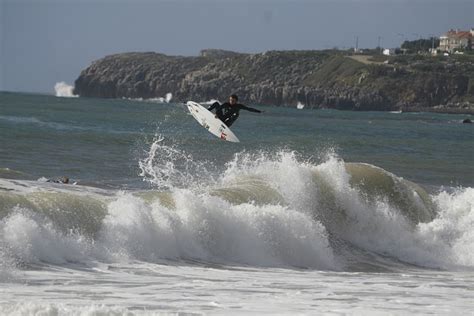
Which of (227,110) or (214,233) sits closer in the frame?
(214,233)

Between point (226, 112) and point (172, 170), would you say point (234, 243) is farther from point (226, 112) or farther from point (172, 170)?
point (172, 170)

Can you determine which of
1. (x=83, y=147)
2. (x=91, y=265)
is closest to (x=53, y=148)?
(x=83, y=147)

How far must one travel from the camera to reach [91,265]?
1650 cm

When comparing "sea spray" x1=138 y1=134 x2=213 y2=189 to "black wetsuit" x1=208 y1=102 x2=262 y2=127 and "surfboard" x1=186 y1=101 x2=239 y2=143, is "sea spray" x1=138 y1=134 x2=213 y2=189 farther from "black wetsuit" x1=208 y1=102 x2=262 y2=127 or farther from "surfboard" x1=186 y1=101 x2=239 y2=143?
"black wetsuit" x1=208 y1=102 x2=262 y2=127

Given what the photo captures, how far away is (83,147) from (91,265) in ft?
81.0

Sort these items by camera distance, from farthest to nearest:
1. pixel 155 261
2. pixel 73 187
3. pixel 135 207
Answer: pixel 73 187, pixel 135 207, pixel 155 261

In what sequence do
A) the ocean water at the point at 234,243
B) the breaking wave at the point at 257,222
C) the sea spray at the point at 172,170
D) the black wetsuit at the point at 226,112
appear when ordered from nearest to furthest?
the ocean water at the point at 234,243 < the breaking wave at the point at 257,222 < the black wetsuit at the point at 226,112 < the sea spray at the point at 172,170

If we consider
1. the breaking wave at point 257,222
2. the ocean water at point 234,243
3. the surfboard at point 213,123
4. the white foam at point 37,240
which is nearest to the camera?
the ocean water at point 234,243

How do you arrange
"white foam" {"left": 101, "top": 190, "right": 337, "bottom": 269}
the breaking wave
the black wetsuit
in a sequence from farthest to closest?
the black wetsuit
"white foam" {"left": 101, "top": 190, "right": 337, "bottom": 269}
the breaking wave

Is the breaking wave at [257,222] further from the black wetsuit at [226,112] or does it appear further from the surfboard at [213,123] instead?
the black wetsuit at [226,112]

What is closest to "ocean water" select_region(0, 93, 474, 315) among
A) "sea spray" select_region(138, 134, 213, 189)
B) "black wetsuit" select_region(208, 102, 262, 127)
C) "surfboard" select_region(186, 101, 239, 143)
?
"sea spray" select_region(138, 134, 213, 189)

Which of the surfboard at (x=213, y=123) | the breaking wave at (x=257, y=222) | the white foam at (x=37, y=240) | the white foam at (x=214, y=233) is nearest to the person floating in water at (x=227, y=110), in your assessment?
the surfboard at (x=213, y=123)

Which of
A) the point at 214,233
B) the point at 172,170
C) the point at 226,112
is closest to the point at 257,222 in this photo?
the point at 214,233

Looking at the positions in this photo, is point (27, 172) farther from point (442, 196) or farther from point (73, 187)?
point (442, 196)
